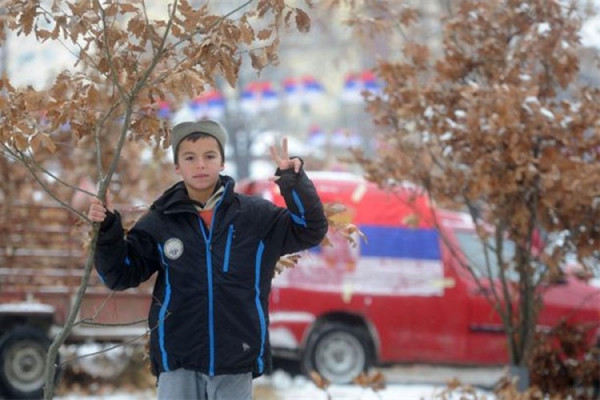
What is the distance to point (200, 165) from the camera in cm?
431

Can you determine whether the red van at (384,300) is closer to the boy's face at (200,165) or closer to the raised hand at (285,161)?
the boy's face at (200,165)

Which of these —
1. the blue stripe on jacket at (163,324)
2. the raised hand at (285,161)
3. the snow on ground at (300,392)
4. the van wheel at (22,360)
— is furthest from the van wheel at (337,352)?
the raised hand at (285,161)

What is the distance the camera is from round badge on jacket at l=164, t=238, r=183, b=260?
4.21 meters

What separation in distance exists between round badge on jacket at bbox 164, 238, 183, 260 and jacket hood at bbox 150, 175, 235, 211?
125 millimetres

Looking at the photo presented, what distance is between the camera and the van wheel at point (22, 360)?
31.7 feet

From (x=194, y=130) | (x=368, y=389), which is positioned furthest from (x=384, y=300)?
(x=194, y=130)

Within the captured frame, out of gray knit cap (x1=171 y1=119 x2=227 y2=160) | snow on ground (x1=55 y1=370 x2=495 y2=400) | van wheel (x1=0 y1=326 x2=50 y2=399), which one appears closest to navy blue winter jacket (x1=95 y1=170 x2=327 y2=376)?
gray knit cap (x1=171 y1=119 x2=227 y2=160)

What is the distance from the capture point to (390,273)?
10664 millimetres

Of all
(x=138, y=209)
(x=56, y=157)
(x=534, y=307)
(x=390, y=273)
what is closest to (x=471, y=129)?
(x=534, y=307)

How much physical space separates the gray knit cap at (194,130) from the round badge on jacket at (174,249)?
1.21 feet

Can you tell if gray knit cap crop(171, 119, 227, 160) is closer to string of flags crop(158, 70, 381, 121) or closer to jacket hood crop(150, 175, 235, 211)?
jacket hood crop(150, 175, 235, 211)

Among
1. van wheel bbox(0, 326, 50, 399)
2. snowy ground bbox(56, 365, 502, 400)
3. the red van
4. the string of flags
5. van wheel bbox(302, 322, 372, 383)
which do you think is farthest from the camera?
the string of flags

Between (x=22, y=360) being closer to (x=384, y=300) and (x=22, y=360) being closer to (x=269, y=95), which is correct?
(x=384, y=300)

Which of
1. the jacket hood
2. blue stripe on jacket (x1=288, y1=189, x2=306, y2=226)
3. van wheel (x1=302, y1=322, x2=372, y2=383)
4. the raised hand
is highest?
the raised hand
